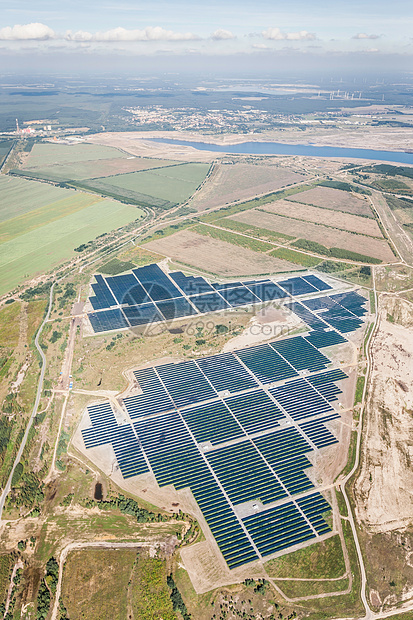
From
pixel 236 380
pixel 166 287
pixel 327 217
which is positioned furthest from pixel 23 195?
pixel 236 380

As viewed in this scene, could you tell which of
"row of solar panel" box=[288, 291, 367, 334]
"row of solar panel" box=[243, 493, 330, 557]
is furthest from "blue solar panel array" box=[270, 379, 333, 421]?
"row of solar panel" box=[288, 291, 367, 334]

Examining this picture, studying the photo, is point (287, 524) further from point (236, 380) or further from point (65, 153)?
point (65, 153)

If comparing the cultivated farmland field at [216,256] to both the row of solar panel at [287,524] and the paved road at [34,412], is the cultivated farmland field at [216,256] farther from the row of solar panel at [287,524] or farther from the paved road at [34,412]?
the row of solar panel at [287,524]

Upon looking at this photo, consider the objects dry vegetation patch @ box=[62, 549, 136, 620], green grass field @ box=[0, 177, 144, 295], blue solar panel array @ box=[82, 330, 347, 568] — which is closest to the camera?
dry vegetation patch @ box=[62, 549, 136, 620]

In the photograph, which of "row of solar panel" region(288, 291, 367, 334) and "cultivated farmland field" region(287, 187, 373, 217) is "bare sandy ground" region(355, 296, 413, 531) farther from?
"cultivated farmland field" region(287, 187, 373, 217)

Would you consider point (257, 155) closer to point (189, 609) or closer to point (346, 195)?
point (346, 195)
